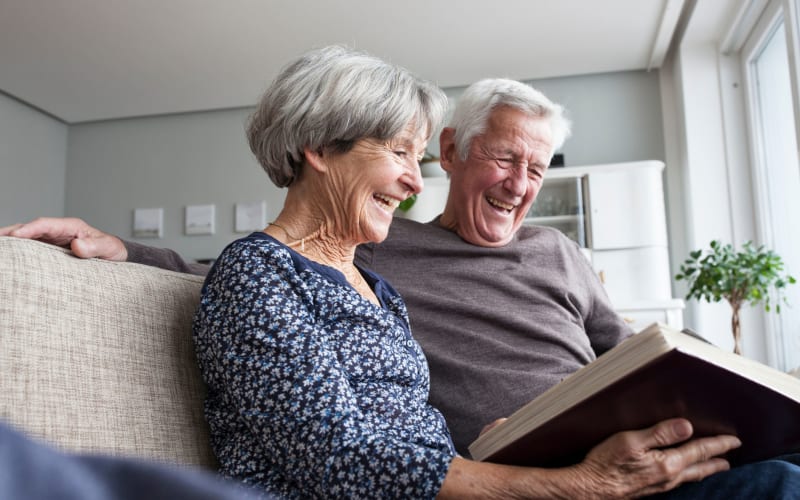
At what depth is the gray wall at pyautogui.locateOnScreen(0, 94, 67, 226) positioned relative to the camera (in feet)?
19.7

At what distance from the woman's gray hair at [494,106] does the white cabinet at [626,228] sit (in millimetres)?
3197

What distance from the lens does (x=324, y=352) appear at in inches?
36.3

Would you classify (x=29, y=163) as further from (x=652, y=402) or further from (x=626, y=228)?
(x=652, y=402)

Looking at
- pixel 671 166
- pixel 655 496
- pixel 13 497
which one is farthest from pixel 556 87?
pixel 13 497

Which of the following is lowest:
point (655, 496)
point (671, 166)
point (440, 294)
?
point (655, 496)

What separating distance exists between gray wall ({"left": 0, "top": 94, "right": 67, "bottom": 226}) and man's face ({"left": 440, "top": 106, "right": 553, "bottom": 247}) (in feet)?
17.2

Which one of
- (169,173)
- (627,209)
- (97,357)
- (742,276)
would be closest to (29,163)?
(169,173)

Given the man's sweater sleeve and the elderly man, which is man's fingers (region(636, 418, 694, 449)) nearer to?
the elderly man

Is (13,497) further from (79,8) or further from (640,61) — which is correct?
(640,61)

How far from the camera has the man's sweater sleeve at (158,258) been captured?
133 cm

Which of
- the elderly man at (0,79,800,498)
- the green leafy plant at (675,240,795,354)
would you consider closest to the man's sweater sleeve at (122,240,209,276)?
the elderly man at (0,79,800,498)

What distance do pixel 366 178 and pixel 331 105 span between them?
15 cm

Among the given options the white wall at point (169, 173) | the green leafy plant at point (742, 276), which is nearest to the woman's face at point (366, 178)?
the green leafy plant at point (742, 276)

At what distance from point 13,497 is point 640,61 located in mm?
5879
